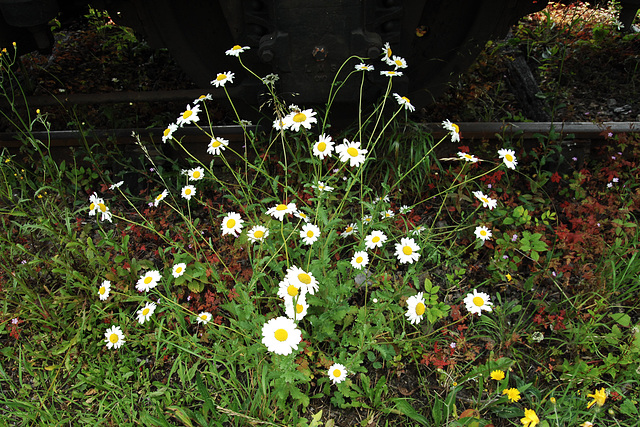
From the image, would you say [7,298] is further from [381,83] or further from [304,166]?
[381,83]

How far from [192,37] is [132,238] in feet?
4.52

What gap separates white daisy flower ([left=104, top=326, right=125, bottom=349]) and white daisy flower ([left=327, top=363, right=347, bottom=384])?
941 mm

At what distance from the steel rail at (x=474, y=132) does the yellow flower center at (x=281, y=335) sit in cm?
179

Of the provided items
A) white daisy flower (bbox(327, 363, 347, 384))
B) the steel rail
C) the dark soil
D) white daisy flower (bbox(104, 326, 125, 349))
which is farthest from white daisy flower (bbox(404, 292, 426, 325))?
the dark soil

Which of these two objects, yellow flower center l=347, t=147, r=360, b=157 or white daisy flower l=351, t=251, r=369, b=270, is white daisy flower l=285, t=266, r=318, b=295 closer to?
white daisy flower l=351, t=251, r=369, b=270

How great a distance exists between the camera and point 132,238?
2.76 meters

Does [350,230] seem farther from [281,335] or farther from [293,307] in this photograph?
[281,335]

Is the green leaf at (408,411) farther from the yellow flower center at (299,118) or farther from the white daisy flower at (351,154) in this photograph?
the yellow flower center at (299,118)

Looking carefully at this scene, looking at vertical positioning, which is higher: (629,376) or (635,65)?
(635,65)

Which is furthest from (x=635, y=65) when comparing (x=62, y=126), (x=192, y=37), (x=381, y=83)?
(x=62, y=126)

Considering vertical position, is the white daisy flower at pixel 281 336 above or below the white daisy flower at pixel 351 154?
below

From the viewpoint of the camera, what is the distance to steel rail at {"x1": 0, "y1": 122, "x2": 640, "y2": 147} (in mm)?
2965

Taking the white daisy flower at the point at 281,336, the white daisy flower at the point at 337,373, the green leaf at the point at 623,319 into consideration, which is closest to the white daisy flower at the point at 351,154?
the white daisy flower at the point at 281,336

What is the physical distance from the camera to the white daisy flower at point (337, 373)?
1880 millimetres
